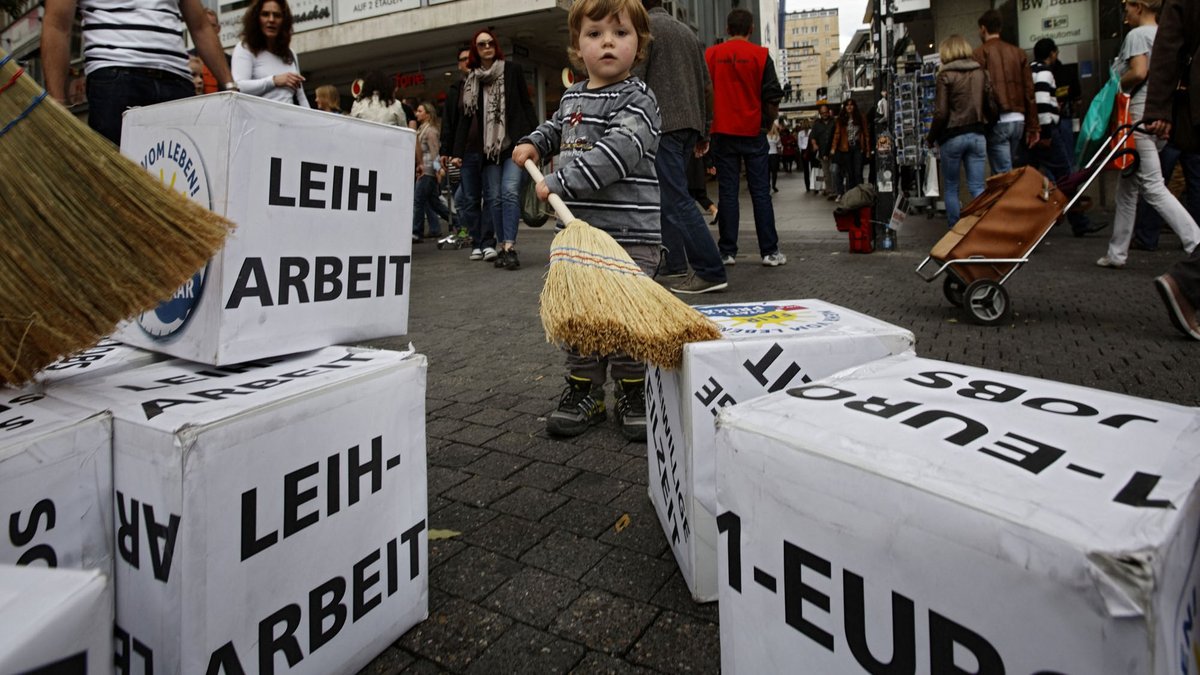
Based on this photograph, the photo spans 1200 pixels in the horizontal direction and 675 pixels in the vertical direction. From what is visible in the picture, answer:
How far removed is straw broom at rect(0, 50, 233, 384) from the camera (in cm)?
146

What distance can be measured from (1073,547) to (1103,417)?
1.48ft

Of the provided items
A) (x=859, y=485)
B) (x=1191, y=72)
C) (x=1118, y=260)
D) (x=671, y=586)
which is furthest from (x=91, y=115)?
(x=1118, y=260)

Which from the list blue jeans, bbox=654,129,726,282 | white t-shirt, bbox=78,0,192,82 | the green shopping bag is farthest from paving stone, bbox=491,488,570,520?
the green shopping bag

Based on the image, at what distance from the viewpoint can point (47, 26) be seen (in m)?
3.04

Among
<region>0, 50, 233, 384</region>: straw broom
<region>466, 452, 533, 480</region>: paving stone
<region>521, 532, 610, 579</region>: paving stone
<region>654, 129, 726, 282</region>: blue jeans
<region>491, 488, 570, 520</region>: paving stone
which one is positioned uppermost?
<region>654, 129, 726, 282</region>: blue jeans

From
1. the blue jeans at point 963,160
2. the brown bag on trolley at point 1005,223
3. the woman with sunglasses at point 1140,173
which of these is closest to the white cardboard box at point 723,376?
the brown bag on trolley at point 1005,223

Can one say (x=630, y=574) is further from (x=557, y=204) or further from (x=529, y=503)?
(x=557, y=204)

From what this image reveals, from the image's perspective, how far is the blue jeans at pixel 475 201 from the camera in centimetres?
813

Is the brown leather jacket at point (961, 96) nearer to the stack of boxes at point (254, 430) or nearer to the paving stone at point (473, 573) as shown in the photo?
the stack of boxes at point (254, 430)

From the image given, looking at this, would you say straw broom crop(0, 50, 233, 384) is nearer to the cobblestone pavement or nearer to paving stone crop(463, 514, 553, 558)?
the cobblestone pavement

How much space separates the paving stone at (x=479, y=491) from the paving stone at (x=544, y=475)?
58 millimetres

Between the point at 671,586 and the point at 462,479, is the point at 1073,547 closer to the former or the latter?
the point at 671,586

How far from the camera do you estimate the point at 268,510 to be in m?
1.53

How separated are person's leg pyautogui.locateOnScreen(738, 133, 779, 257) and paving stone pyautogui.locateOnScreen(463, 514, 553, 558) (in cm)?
502
